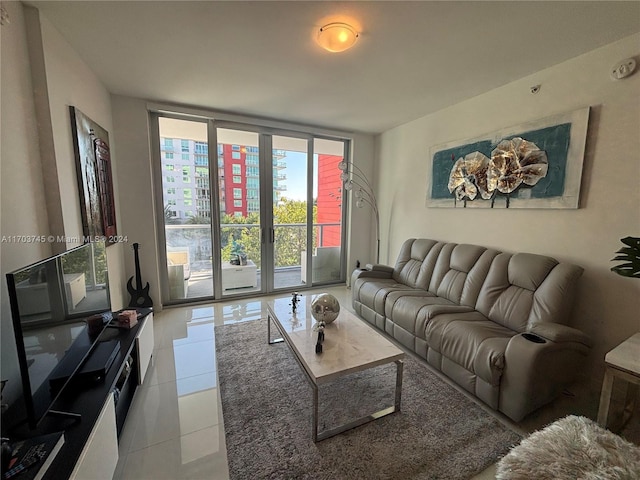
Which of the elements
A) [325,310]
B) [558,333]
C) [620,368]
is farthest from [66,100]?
[620,368]

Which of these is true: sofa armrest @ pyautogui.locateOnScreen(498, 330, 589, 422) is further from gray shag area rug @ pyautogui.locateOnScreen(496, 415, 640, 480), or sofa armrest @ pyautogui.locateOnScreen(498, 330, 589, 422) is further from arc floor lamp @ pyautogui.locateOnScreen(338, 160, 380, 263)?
arc floor lamp @ pyautogui.locateOnScreen(338, 160, 380, 263)

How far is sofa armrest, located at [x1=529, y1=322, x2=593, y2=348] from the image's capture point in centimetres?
165

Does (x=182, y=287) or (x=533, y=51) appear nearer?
(x=533, y=51)

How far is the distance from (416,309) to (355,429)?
1131 mm

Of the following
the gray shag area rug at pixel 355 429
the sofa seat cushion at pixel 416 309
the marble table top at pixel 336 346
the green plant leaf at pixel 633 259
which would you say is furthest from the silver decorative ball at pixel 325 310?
the green plant leaf at pixel 633 259

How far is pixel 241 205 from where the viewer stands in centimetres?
377

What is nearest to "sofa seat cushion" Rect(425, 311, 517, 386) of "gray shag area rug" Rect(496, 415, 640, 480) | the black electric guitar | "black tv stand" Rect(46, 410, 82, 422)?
"gray shag area rug" Rect(496, 415, 640, 480)

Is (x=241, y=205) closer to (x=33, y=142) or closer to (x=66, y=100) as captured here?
(x=66, y=100)

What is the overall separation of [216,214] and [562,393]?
3.87 meters

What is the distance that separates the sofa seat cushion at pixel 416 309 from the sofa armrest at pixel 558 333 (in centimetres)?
65

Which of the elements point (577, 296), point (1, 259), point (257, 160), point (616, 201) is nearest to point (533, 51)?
point (616, 201)

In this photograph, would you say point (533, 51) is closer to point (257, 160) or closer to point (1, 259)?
point (257, 160)

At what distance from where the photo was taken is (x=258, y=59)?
218 cm

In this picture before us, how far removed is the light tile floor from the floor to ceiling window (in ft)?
3.86
